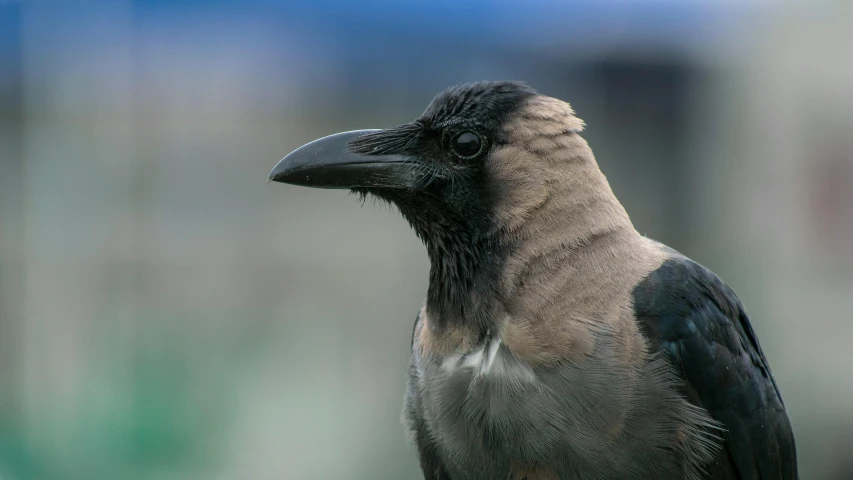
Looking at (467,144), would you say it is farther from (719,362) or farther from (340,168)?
(719,362)

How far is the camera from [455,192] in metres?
2.93

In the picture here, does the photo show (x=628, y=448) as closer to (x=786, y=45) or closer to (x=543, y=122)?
(x=543, y=122)

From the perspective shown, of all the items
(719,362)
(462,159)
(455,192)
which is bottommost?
(719,362)

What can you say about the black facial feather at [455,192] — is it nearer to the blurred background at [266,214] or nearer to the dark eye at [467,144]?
the dark eye at [467,144]

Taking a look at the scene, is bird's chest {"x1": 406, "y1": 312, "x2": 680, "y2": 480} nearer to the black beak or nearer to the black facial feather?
the black facial feather

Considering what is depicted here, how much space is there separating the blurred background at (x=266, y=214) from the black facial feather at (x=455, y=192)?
4.26m

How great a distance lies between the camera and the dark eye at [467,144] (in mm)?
Answer: 2939


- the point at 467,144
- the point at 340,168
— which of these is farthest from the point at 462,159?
the point at 340,168

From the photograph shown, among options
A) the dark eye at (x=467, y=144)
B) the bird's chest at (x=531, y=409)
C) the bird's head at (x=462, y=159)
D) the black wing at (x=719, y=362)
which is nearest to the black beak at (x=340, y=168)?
the bird's head at (x=462, y=159)

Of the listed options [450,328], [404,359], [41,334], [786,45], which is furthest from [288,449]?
[786,45]

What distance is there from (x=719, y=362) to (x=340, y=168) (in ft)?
4.38

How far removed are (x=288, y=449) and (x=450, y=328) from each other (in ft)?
14.7

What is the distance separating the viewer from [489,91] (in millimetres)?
2953

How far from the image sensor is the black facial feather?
2.86 metres
